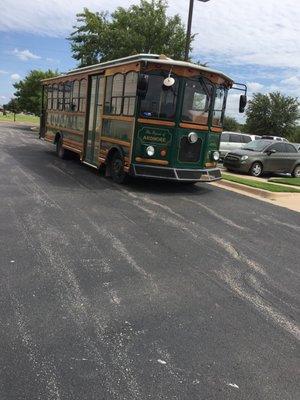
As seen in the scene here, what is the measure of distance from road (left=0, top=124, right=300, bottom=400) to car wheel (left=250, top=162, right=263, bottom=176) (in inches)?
391

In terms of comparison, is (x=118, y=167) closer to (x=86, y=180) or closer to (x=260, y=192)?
(x=86, y=180)

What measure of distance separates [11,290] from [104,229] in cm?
283

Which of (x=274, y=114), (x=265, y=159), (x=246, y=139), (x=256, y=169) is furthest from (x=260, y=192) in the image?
(x=274, y=114)

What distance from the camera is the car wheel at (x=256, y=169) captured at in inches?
764

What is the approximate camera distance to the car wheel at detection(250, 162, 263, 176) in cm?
1941

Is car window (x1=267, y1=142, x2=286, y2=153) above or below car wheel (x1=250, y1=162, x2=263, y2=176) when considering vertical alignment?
above

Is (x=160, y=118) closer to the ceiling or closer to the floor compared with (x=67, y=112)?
closer to the ceiling

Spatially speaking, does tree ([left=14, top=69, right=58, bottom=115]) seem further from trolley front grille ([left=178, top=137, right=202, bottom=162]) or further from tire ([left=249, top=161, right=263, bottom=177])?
trolley front grille ([left=178, top=137, right=202, bottom=162])

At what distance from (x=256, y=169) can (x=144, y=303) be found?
1535 centimetres

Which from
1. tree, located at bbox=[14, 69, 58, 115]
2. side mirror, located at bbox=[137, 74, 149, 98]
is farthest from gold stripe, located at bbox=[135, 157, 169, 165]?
tree, located at bbox=[14, 69, 58, 115]

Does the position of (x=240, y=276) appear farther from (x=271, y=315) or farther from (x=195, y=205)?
(x=195, y=205)

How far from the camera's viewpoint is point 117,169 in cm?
1267

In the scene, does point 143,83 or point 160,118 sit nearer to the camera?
point 143,83

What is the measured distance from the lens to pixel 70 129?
54.7ft
